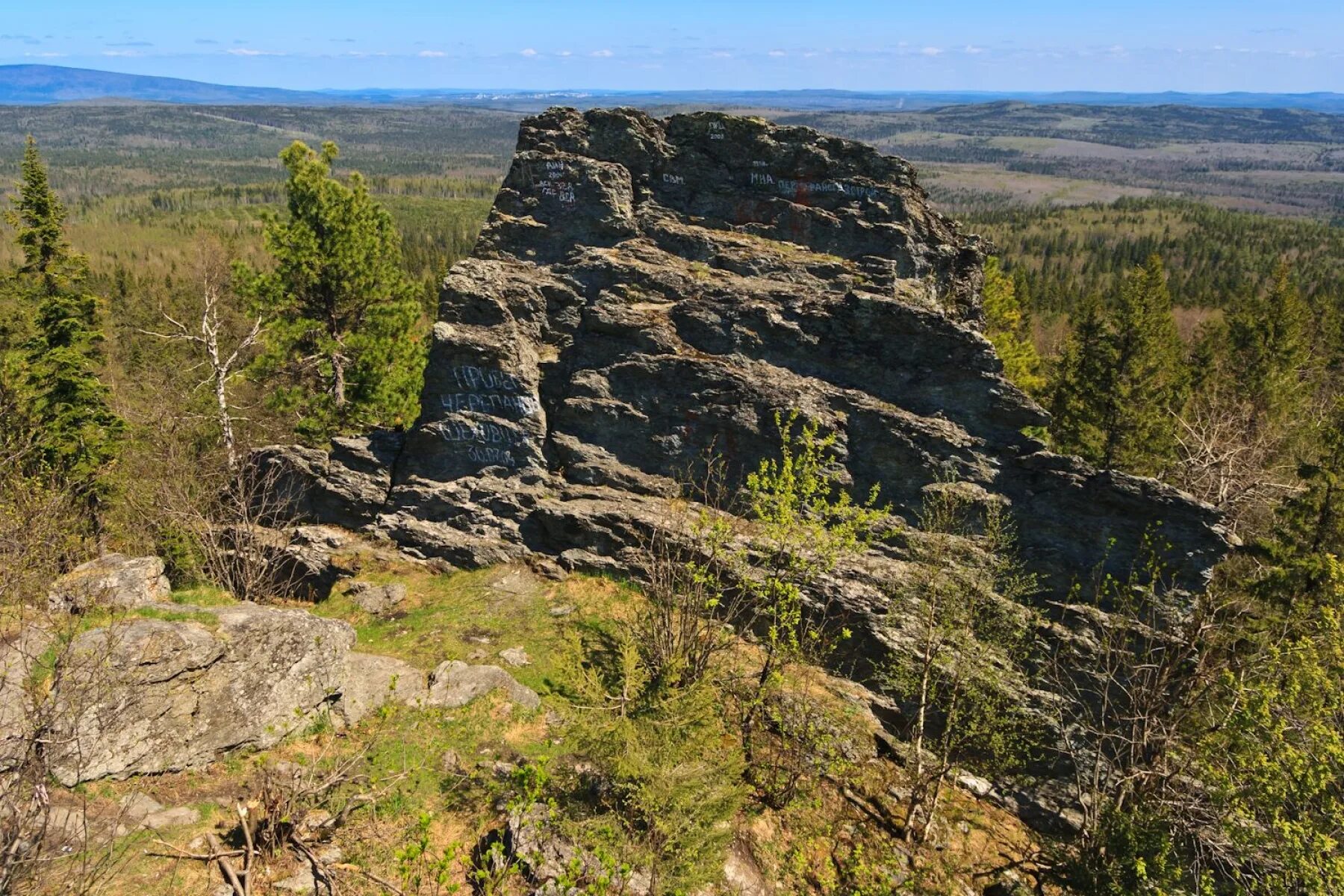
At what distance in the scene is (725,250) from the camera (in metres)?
19.7

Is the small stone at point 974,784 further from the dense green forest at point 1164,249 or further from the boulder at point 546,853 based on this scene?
the dense green forest at point 1164,249

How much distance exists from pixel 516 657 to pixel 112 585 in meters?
8.13

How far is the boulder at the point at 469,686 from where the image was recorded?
14.4 meters

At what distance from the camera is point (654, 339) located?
18906 millimetres

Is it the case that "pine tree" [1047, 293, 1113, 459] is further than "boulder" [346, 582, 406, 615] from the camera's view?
Yes

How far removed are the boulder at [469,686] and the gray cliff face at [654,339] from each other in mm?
4295

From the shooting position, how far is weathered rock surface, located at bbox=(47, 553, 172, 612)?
13079 millimetres

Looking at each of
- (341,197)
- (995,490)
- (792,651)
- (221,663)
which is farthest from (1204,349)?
(221,663)

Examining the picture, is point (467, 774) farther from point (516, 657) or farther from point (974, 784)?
point (974, 784)

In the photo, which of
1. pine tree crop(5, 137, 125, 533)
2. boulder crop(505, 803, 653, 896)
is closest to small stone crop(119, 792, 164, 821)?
boulder crop(505, 803, 653, 896)

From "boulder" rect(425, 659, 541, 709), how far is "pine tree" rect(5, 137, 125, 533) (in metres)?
16.6

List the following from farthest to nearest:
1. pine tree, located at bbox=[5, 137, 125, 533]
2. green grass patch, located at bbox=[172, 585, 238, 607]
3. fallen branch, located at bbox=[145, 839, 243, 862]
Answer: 1. pine tree, located at bbox=[5, 137, 125, 533]
2. green grass patch, located at bbox=[172, 585, 238, 607]
3. fallen branch, located at bbox=[145, 839, 243, 862]

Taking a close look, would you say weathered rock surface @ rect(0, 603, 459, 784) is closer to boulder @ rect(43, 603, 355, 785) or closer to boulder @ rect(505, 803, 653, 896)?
boulder @ rect(43, 603, 355, 785)

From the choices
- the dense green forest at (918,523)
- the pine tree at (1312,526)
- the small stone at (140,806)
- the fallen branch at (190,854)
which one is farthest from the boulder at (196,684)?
the pine tree at (1312,526)
